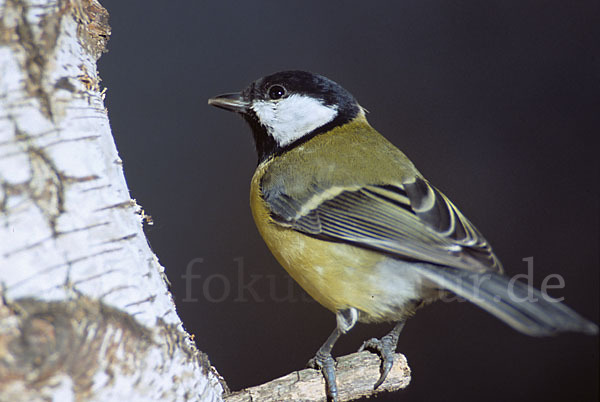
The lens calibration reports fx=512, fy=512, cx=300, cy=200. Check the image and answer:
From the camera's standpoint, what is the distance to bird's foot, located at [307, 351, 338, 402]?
2.85 feet

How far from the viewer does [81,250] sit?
547 millimetres

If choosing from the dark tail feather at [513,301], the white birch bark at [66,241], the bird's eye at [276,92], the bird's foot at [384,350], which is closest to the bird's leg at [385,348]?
the bird's foot at [384,350]

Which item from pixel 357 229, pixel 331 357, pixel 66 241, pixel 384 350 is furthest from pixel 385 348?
pixel 66 241

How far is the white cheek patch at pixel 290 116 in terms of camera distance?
1.11m

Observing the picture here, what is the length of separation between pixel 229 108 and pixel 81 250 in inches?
24.8

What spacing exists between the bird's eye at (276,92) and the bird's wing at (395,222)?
0.25m

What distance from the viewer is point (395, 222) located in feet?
2.93

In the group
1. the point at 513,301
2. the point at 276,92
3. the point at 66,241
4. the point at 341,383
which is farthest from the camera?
the point at 276,92

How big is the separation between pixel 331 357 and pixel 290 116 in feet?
1.66

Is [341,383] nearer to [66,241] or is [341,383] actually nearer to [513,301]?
[513,301]

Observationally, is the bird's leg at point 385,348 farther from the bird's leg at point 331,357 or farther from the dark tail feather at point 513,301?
the dark tail feather at point 513,301

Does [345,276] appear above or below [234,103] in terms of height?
below

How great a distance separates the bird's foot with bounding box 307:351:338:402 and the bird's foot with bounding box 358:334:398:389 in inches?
3.3

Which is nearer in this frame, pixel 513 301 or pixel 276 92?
pixel 513 301
